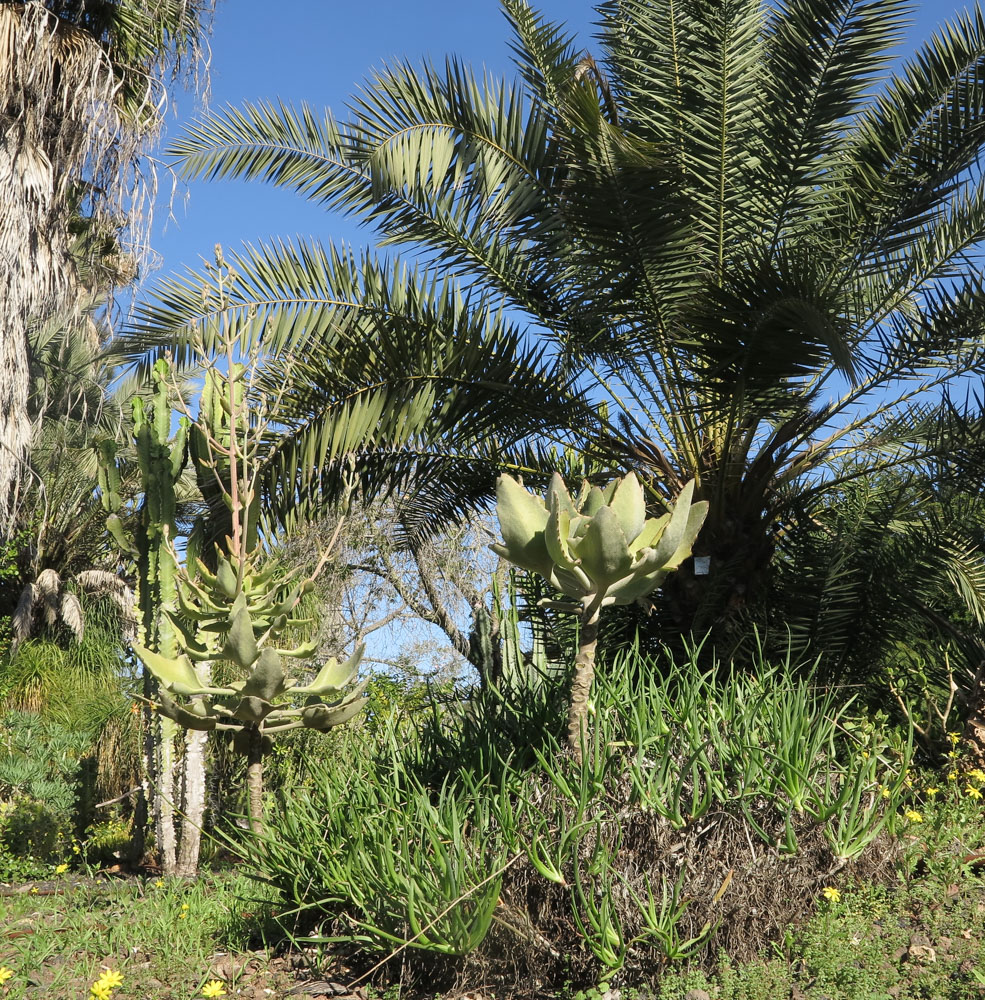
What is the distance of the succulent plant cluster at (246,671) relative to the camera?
14.5 ft

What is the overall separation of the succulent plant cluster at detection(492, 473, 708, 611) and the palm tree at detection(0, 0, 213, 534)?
592 centimetres

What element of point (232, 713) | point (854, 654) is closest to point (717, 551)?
point (854, 654)

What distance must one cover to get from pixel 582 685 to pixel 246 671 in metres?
1.91

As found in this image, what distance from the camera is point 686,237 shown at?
5.48m

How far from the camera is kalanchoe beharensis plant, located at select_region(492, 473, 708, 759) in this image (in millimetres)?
3297

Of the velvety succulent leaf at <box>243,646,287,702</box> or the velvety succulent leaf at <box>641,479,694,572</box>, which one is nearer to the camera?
the velvety succulent leaf at <box>641,479,694,572</box>

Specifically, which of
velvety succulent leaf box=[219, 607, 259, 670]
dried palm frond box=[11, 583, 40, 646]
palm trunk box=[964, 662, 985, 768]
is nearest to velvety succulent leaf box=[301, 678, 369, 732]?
velvety succulent leaf box=[219, 607, 259, 670]

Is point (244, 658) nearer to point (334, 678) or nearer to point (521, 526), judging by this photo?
point (334, 678)

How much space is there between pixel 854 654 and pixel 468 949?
408 cm

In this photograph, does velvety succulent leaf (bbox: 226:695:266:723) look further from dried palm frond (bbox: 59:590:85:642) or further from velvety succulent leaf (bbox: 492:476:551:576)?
dried palm frond (bbox: 59:590:85:642)

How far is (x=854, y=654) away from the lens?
6293 mm

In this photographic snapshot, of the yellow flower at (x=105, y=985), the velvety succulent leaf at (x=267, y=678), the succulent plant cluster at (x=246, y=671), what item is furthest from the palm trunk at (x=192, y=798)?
the yellow flower at (x=105, y=985)

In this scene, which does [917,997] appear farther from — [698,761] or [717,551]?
[717,551]

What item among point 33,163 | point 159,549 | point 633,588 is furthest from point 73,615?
point 633,588
